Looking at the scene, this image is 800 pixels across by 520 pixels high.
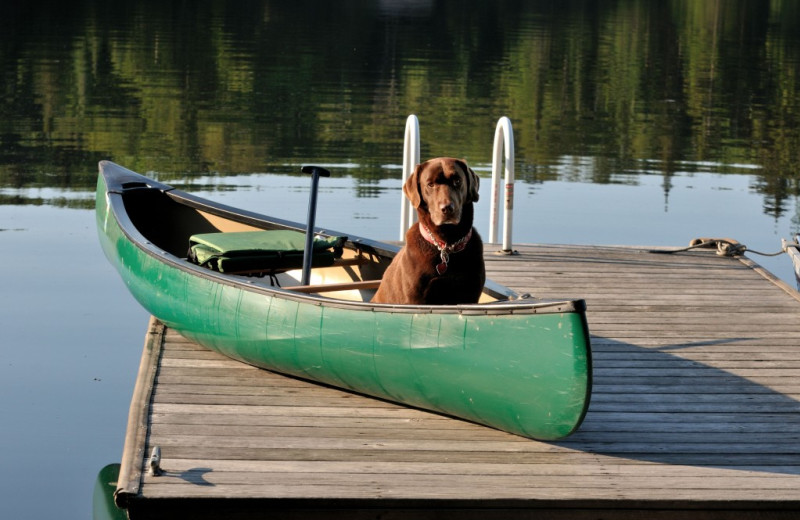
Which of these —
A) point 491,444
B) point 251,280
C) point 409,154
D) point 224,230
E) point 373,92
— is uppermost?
point 373,92

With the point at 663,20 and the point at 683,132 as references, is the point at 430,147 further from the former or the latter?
the point at 663,20

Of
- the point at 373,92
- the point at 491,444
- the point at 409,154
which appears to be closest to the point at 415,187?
the point at 491,444

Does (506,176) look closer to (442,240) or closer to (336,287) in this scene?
(336,287)

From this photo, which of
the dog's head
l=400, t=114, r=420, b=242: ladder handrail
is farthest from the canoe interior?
the dog's head

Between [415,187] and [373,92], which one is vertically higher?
[373,92]

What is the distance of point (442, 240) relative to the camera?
644cm

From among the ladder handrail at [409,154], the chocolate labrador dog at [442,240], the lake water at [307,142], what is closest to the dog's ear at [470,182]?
the chocolate labrador dog at [442,240]

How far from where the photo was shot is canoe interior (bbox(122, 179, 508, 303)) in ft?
28.1

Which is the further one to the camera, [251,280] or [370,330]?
[251,280]

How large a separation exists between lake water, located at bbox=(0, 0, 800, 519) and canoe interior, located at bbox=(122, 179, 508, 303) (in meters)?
0.98

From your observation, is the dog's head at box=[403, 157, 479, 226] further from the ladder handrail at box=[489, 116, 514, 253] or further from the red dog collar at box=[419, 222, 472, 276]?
the ladder handrail at box=[489, 116, 514, 253]

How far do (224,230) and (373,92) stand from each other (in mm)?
19896

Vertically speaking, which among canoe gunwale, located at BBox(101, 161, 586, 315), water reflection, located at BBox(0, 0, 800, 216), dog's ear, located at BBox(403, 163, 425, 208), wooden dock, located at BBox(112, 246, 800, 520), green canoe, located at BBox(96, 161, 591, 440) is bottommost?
wooden dock, located at BBox(112, 246, 800, 520)

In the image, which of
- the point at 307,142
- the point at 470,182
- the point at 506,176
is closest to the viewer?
the point at 470,182
